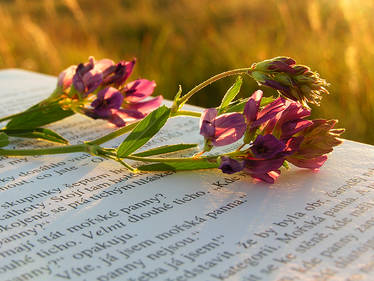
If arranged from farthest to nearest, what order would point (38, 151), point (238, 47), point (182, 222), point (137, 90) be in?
point (238, 47)
point (137, 90)
point (38, 151)
point (182, 222)

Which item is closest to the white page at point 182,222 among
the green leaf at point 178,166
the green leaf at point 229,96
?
the green leaf at point 178,166

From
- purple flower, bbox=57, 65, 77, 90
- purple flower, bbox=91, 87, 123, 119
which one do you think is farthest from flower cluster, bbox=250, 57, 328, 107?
purple flower, bbox=57, 65, 77, 90

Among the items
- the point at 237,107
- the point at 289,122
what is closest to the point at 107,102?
the point at 237,107

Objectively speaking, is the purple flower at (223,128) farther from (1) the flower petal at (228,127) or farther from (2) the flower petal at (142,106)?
(2) the flower petal at (142,106)

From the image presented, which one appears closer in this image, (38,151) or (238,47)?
(38,151)

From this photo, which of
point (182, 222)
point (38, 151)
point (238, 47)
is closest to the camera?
point (182, 222)

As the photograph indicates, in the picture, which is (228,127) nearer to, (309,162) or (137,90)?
(309,162)

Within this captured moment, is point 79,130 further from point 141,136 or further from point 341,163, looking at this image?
point 341,163
